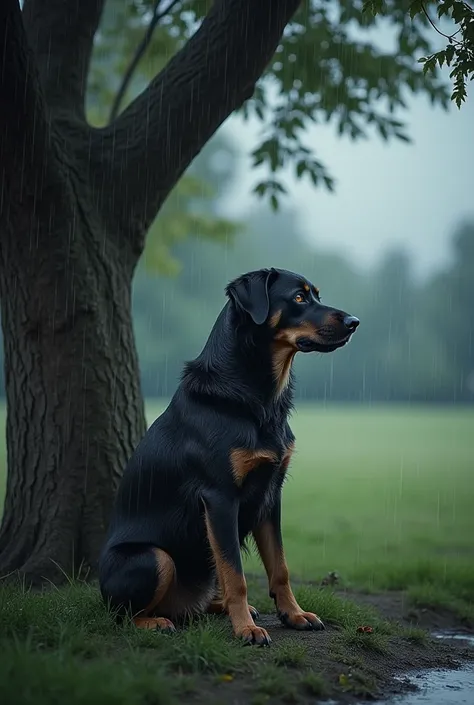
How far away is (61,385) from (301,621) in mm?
2402

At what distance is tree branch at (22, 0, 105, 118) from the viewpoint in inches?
267

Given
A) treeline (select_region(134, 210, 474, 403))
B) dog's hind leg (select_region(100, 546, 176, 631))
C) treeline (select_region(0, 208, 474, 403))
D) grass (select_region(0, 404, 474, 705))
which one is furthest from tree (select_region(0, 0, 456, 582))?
treeline (select_region(134, 210, 474, 403))

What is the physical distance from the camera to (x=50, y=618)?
470cm

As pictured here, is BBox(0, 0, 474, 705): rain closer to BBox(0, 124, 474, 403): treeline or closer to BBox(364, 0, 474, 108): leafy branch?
BBox(364, 0, 474, 108): leafy branch

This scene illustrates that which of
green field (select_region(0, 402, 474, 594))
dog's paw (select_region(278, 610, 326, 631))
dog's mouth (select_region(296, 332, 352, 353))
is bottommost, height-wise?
green field (select_region(0, 402, 474, 594))

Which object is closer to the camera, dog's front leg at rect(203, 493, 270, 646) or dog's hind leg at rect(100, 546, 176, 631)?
dog's front leg at rect(203, 493, 270, 646)

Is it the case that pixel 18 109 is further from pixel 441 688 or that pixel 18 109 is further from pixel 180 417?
pixel 441 688

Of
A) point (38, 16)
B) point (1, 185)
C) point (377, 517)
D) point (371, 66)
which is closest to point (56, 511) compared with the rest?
point (1, 185)

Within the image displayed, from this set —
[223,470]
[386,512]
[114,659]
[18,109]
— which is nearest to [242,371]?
[223,470]

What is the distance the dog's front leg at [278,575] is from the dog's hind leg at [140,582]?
0.57 meters

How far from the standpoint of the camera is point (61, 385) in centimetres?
629

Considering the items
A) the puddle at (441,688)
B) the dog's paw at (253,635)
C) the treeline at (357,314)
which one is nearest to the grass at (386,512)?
the puddle at (441,688)

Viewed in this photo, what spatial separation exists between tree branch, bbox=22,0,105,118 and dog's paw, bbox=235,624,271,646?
4.16 meters

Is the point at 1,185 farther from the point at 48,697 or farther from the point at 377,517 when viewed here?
the point at 377,517
